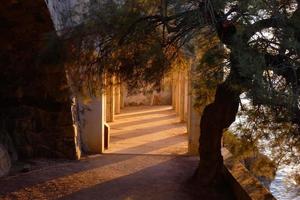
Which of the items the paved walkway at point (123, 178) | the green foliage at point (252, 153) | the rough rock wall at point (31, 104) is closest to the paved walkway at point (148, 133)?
the paved walkway at point (123, 178)

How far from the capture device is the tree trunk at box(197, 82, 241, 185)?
18.9 feet

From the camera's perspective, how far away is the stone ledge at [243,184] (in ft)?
17.6

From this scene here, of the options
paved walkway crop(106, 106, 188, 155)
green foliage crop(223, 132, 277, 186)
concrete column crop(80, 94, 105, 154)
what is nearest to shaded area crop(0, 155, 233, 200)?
concrete column crop(80, 94, 105, 154)

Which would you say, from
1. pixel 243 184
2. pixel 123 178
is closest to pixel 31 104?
pixel 123 178

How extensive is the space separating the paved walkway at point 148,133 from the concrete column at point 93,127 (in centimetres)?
33

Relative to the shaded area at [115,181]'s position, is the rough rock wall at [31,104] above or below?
above

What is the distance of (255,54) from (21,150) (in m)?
5.14

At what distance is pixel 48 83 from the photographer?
728cm

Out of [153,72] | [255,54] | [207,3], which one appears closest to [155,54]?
[153,72]

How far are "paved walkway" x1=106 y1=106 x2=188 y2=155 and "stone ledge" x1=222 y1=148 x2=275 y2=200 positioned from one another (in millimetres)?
2251

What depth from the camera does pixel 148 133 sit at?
1148 cm

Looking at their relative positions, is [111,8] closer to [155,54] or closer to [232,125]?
[155,54]

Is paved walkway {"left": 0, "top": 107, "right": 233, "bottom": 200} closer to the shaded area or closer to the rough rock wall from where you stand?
the shaded area

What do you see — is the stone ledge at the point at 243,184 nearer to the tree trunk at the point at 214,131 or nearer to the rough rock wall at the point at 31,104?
the tree trunk at the point at 214,131
